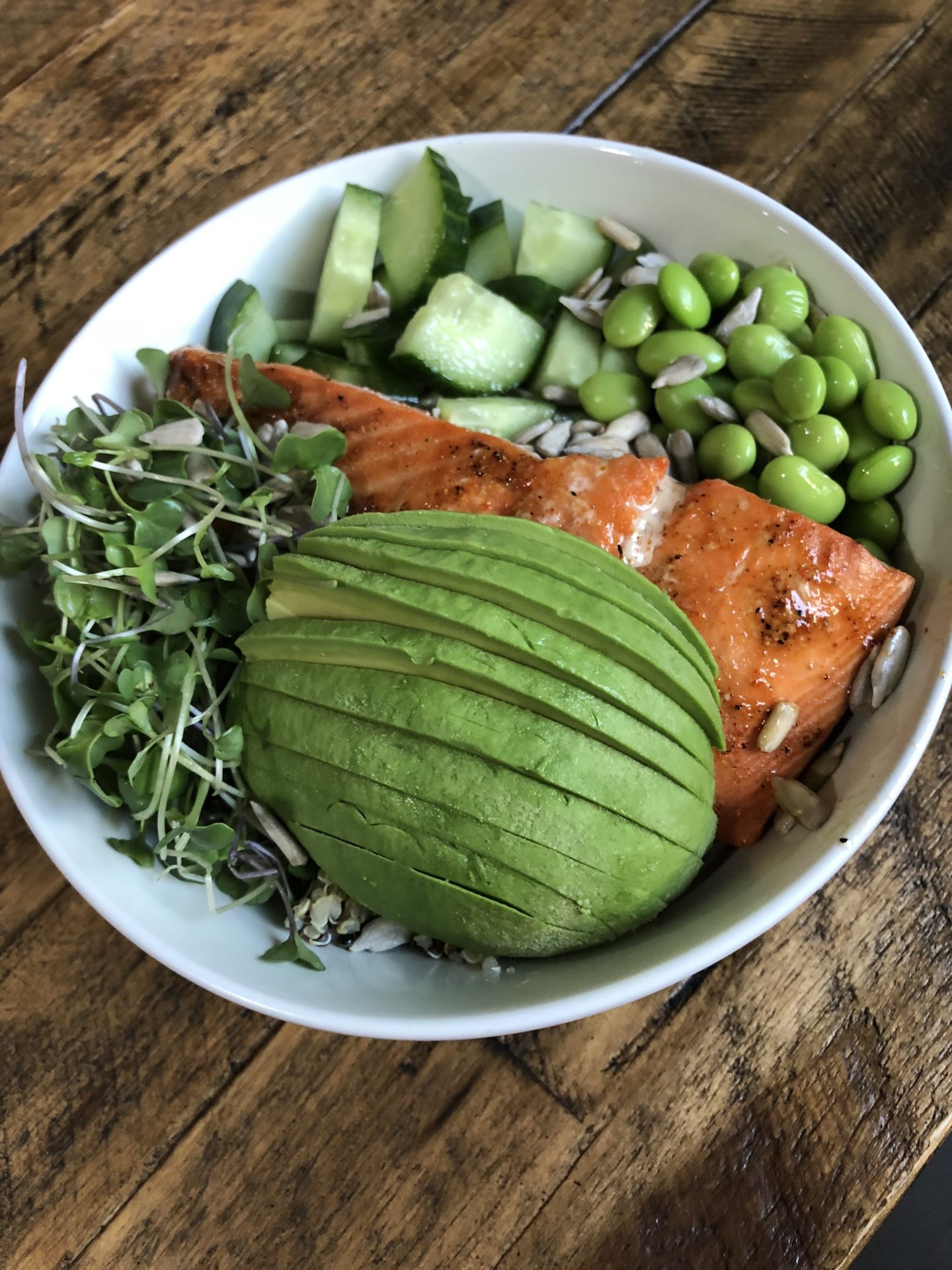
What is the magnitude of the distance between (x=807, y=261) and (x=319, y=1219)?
6.51ft

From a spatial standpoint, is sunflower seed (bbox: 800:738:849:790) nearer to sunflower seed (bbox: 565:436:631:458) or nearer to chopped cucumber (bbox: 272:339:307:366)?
sunflower seed (bbox: 565:436:631:458)

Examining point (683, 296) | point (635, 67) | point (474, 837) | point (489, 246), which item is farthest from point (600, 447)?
point (635, 67)

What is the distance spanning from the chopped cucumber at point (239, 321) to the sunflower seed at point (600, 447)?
27.3 inches

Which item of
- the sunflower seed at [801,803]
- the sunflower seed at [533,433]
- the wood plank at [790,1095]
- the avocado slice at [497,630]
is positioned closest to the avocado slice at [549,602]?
the avocado slice at [497,630]

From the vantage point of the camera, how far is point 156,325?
6.07ft

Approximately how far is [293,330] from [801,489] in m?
1.12

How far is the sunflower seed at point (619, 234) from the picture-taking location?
191cm

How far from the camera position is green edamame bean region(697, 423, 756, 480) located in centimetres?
173

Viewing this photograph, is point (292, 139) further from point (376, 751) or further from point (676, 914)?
point (676, 914)

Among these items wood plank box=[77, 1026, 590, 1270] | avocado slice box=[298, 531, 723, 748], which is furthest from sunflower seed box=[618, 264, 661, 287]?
wood plank box=[77, 1026, 590, 1270]

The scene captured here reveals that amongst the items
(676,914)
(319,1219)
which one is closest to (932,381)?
(676,914)

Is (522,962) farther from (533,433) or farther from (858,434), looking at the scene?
(858,434)

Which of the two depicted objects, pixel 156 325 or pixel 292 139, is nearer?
pixel 156 325

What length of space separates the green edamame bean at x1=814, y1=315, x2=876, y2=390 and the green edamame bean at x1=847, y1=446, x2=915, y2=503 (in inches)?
5.8
